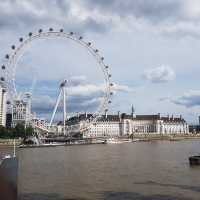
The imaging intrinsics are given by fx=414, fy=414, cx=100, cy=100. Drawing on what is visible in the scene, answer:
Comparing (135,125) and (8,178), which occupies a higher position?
(135,125)

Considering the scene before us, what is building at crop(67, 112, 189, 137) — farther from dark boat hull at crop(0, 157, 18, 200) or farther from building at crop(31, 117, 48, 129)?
dark boat hull at crop(0, 157, 18, 200)

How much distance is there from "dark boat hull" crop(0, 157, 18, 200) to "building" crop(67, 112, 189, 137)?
383 ft

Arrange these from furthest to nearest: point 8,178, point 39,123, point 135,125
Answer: point 135,125 → point 39,123 → point 8,178

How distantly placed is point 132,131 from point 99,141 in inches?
1754

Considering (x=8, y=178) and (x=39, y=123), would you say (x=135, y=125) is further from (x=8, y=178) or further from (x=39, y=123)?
(x=8, y=178)

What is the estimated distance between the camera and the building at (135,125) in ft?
444

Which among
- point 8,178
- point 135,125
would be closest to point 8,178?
point 8,178

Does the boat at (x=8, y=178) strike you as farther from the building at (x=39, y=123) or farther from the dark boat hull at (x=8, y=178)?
the building at (x=39, y=123)

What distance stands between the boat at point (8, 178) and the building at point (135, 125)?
11659cm

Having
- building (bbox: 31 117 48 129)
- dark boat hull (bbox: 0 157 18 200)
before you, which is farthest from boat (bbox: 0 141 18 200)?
building (bbox: 31 117 48 129)

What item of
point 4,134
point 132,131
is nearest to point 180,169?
point 4,134

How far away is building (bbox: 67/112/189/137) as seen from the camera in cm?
13525

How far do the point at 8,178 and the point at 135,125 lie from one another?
446 feet

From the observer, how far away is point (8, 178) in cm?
1091
